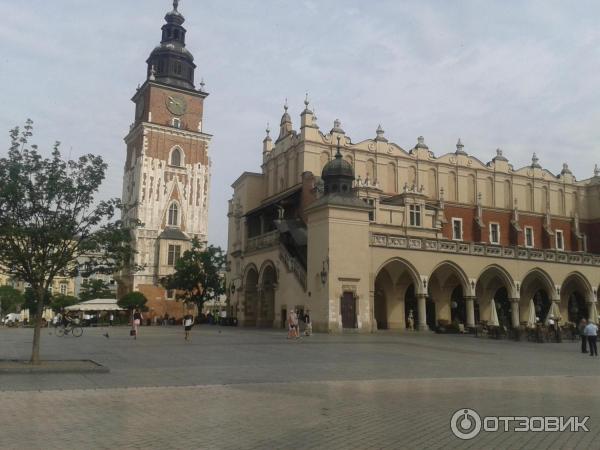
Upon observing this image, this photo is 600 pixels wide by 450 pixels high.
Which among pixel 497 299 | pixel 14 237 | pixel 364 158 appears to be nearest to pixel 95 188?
pixel 14 237

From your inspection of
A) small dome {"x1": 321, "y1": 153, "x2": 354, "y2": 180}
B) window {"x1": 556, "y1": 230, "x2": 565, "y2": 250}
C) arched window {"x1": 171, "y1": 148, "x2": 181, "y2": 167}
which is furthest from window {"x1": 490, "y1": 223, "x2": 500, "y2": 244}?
arched window {"x1": 171, "y1": 148, "x2": 181, "y2": 167}

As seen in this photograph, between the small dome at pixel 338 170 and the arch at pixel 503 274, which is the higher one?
the small dome at pixel 338 170

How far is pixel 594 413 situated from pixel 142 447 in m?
6.99

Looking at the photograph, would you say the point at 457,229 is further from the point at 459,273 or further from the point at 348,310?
the point at 348,310

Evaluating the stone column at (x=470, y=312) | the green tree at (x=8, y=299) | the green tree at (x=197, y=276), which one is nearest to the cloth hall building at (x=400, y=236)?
the stone column at (x=470, y=312)

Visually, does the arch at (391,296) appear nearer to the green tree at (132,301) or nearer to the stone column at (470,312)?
the stone column at (470,312)

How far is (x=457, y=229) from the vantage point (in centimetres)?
4947

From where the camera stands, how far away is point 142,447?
6738 mm

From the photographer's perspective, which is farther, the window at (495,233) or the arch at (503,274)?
the window at (495,233)

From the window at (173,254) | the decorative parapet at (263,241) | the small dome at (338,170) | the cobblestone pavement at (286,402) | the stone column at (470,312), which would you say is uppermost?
the small dome at (338,170)

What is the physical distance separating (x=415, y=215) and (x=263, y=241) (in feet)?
39.5

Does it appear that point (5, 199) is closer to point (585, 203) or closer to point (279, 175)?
point (279, 175)

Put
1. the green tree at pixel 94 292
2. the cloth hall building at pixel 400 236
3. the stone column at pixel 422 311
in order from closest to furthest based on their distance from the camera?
the cloth hall building at pixel 400 236
the stone column at pixel 422 311
the green tree at pixel 94 292

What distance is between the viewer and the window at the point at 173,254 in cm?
6800
